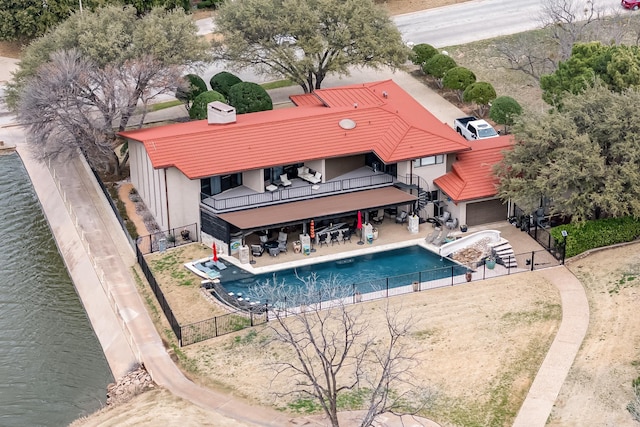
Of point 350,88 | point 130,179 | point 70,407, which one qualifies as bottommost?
point 70,407

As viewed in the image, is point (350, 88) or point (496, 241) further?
point (350, 88)

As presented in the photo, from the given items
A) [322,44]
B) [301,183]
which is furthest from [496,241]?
[322,44]

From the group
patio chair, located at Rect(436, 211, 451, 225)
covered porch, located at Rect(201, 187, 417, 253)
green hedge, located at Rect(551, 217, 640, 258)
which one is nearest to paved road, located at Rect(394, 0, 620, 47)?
patio chair, located at Rect(436, 211, 451, 225)

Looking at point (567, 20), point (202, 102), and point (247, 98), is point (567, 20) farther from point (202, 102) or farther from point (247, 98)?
point (202, 102)

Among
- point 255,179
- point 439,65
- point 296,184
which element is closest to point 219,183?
point 255,179

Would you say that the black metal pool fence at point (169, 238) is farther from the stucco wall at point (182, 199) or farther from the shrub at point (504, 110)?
the shrub at point (504, 110)

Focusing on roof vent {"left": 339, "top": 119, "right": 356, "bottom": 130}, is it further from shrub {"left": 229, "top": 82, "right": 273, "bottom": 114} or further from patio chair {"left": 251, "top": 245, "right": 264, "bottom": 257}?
shrub {"left": 229, "top": 82, "right": 273, "bottom": 114}

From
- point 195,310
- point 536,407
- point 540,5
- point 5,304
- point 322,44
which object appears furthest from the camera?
point 540,5

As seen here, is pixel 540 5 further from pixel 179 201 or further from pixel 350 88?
pixel 179 201
